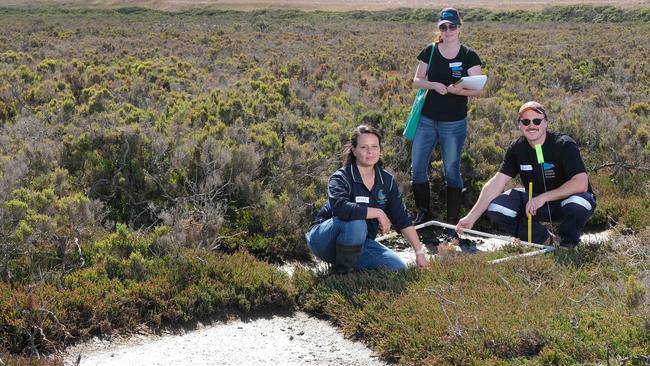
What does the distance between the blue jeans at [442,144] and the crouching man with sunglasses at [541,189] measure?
73cm

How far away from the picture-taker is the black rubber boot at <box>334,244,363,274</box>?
585 centimetres

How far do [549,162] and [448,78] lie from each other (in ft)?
4.54

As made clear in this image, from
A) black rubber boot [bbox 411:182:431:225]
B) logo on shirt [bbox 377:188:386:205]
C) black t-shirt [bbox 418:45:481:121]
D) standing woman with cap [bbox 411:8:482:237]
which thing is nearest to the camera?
logo on shirt [bbox 377:188:386:205]

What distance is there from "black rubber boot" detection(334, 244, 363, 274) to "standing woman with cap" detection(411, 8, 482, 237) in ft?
6.03

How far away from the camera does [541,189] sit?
6.74m

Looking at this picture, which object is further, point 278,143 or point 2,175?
point 278,143

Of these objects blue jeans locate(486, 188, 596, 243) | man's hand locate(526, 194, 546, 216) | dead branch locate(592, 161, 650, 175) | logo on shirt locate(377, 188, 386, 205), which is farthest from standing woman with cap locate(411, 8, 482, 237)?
dead branch locate(592, 161, 650, 175)

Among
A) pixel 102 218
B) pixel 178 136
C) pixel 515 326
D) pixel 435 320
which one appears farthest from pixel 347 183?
pixel 178 136

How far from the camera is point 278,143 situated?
9055mm

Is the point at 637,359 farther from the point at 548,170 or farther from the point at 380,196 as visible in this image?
the point at 548,170

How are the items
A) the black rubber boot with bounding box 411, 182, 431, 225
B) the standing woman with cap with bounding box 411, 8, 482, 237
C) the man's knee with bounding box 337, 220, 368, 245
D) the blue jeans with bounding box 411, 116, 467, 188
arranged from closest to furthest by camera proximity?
1. the man's knee with bounding box 337, 220, 368, 245
2. the standing woman with cap with bounding box 411, 8, 482, 237
3. the blue jeans with bounding box 411, 116, 467, 188
4. the black rubber boot with bounding box 411, 182, 431, 225

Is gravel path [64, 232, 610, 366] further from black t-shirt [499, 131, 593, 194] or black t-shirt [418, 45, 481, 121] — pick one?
black t-shirt [418, 45, 481, 121]

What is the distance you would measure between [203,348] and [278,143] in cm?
424

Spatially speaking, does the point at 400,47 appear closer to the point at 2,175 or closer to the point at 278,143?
the point at 278,143
